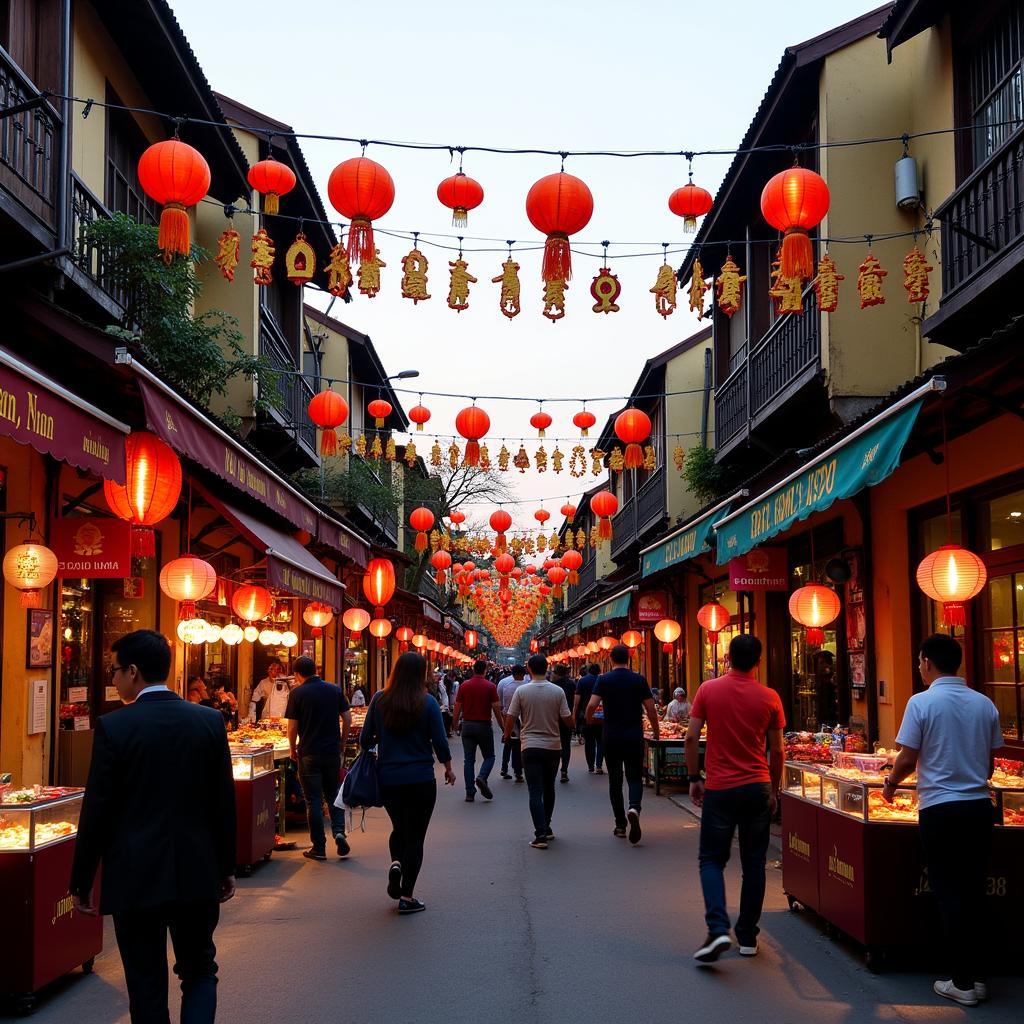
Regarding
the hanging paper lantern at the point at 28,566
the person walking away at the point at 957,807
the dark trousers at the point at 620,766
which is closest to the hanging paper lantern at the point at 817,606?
the dark trousers at the point at 620,766

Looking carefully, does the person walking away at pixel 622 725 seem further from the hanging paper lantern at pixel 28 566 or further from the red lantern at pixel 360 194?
the hanging paper lantern at pixel 28 566

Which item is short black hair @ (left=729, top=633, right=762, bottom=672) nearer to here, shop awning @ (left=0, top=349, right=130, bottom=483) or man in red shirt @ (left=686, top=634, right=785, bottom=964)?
man in red shirt @ (left=686, top=634, right=785, bottom=964)

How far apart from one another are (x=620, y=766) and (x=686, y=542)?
179 inches

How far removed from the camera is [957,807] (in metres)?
6.55

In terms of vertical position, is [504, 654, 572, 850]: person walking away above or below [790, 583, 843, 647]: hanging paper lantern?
below

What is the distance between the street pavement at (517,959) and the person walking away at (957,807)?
29 centimetres

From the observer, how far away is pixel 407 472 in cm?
3916

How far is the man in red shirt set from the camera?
7555 mm

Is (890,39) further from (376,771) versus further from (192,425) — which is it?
(376,771)

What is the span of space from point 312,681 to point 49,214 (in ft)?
17.3

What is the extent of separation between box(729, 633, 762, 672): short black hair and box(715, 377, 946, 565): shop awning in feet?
4.81

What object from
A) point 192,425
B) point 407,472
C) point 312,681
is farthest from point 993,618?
point 407,472

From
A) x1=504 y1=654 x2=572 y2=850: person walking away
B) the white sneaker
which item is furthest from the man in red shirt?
x1=504 y1=654 x2=572 y2=850: person walking away

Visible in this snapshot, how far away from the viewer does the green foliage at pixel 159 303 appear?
12422mm
